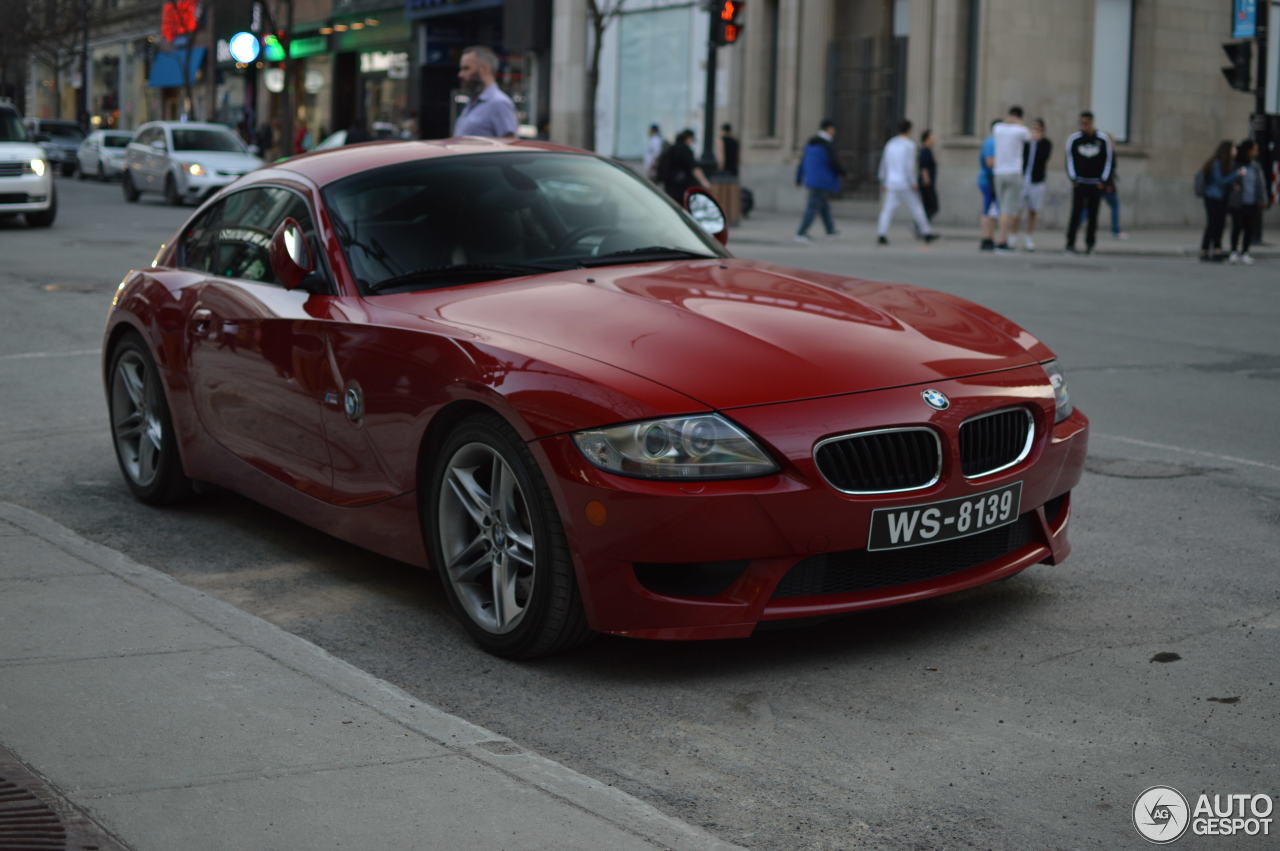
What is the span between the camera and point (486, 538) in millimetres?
4570

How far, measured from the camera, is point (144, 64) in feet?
242

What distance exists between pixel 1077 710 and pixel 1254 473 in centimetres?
357

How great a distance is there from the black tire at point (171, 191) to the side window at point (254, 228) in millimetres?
25695

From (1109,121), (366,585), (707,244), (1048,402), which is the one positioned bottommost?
(366,585)

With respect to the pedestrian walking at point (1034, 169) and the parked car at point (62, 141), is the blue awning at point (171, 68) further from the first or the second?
the pedestrian walking at point (1034, 169)

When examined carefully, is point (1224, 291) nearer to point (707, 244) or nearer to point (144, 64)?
point (707, 244)

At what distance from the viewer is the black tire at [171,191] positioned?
30888mm

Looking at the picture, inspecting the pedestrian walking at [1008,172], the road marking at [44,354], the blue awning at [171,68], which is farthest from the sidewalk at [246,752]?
the blue awning at [171,68]

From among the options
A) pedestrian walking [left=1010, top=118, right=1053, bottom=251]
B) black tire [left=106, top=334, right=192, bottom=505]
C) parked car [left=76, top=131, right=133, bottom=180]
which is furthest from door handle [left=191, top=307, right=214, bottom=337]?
parked car [left=76, top=131, right=133, bottom=180]

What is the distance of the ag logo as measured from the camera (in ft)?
10.9

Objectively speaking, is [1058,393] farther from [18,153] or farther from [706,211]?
[18,153]

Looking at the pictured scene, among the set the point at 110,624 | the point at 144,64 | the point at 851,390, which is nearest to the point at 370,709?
the point at 110,624

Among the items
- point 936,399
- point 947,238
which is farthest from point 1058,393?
point 947,238

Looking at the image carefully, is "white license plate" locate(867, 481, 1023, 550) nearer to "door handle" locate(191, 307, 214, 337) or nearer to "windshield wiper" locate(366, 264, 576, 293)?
"windshield wiper" locate(366, 264, 576, 293)
